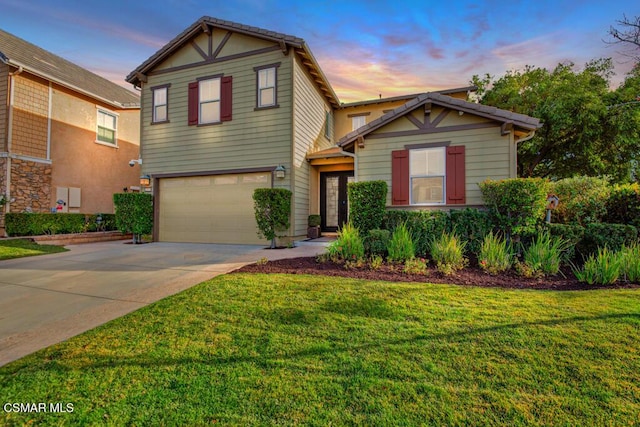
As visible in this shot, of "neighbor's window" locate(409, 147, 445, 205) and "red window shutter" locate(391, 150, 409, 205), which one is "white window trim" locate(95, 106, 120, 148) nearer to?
"red window shutter" locate(391, 150, 409, 205)

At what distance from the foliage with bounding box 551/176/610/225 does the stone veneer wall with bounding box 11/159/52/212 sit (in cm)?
1633

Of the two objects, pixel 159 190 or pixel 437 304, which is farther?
pixel 159 190

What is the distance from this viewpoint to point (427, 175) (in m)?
7.76

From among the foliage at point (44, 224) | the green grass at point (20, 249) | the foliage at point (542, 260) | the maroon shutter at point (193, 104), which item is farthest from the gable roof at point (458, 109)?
the foliage at point (44, 224)

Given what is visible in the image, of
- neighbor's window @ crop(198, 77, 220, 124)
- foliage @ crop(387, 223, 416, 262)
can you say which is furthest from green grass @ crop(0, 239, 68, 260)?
foliage @ crop(387, 223, 416, 262)

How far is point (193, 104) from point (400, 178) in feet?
23.8

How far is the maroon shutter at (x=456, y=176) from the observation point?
738 centimetres

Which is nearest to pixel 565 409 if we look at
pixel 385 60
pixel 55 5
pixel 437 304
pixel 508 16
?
pixel 437 304

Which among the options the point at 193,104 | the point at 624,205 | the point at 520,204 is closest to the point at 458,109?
the point at 520,204

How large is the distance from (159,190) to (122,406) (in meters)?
10.1

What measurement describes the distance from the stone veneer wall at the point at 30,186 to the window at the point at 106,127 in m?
2.69

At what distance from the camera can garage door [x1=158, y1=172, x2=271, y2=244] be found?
31.2ft

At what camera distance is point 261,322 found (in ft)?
9.46

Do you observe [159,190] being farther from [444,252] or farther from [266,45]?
[444,252]
